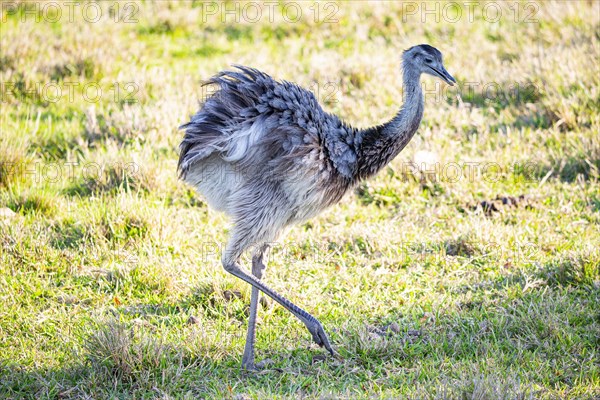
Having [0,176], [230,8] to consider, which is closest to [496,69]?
[230,8]

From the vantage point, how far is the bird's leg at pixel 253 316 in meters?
4.72

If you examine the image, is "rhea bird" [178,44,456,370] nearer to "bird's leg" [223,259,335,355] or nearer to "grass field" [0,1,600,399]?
"bird's leg" [223,259,335,355]

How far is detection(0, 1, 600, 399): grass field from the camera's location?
4.61m

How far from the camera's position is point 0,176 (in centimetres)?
673

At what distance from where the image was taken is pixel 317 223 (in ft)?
21.3

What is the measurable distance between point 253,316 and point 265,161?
3.00 feet

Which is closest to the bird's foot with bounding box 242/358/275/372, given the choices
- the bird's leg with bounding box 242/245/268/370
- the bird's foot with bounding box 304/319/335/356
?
the bird's leg with bounding box 242/245/268/370

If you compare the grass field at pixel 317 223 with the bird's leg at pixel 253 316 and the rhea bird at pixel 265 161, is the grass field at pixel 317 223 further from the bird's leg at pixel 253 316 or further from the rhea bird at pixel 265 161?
the rhea bird at pixel 265 161

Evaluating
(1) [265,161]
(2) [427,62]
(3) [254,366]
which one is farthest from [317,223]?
(3) [254,366]

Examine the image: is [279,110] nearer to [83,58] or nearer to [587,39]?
[83,58]

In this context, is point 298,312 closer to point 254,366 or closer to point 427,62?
point 254,366

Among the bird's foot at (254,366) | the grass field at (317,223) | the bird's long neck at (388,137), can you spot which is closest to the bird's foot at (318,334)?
the grass field at (317,223)

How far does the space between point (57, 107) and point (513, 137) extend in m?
4.42

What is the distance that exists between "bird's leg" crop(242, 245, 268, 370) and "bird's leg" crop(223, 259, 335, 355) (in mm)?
107
